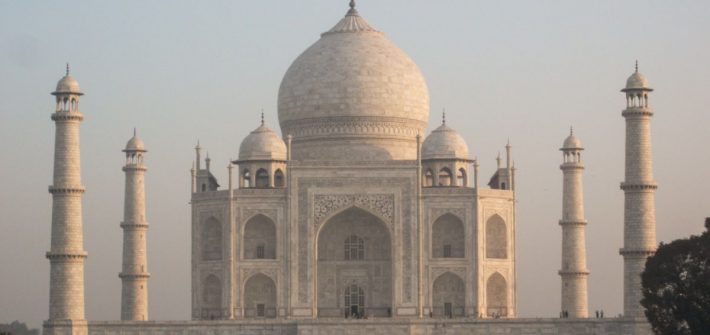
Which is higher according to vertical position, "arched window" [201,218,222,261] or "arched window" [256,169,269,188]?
"arched window" [256,169,269,188]

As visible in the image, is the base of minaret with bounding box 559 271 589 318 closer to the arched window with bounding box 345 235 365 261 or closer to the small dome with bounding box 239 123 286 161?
the arched window with bounding box 345 235 365 261

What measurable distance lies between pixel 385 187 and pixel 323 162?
1835mm

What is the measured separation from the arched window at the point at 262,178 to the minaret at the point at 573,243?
8790 mm

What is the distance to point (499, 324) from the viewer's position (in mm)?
47875

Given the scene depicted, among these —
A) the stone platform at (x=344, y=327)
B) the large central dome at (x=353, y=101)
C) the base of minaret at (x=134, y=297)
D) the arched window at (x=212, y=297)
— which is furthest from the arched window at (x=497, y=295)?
the base of minaret at (x=134, y=297)

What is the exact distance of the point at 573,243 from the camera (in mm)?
54438

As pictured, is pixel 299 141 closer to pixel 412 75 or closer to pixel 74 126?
pixel 412 75

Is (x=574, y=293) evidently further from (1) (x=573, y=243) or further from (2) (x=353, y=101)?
(2) (x=353, y=101)

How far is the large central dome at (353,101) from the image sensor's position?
177 feet

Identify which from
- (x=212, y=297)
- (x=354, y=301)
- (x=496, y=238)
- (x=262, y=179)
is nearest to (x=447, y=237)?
(x=496, y=238)

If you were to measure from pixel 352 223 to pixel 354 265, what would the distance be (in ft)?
3.89

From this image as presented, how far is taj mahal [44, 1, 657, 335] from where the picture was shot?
47.7 m

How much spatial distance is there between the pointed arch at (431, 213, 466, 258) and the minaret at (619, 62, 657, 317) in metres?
5.61

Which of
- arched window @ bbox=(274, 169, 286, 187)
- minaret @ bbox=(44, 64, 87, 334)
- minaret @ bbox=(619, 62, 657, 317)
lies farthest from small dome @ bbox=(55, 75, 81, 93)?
minaret @ bbox=(619, 62, 657, 317)
